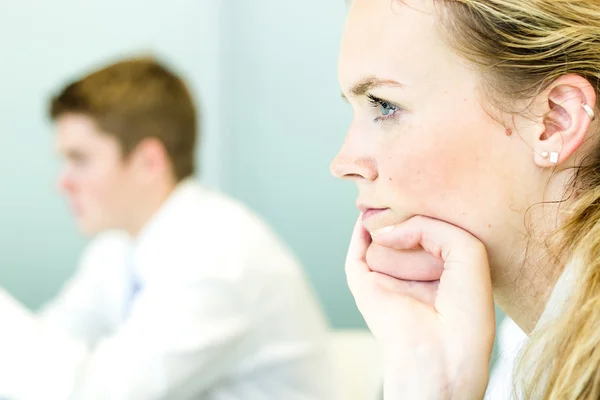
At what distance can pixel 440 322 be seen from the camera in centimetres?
78

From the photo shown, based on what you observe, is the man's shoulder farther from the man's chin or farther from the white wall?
the white wall

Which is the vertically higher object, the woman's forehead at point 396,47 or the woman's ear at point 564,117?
the woman's forehead at point 396,47

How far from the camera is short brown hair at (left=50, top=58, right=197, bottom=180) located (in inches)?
71.5

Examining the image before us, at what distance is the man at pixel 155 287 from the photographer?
1.35 m

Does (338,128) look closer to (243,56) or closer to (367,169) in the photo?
(243,56)

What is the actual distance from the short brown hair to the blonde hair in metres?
1.18

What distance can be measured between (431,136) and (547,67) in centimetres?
14

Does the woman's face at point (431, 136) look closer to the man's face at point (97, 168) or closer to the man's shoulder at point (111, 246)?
the man's face at point (97, 168)

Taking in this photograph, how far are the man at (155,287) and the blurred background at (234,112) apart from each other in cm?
31

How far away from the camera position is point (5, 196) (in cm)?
222

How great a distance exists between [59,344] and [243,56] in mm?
1423

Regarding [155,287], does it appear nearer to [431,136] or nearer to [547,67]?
[431,136]

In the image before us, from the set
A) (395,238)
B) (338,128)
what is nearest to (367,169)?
(395,238)

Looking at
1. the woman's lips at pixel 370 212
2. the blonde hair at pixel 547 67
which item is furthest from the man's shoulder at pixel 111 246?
the blonde hair at pixel 547 67
